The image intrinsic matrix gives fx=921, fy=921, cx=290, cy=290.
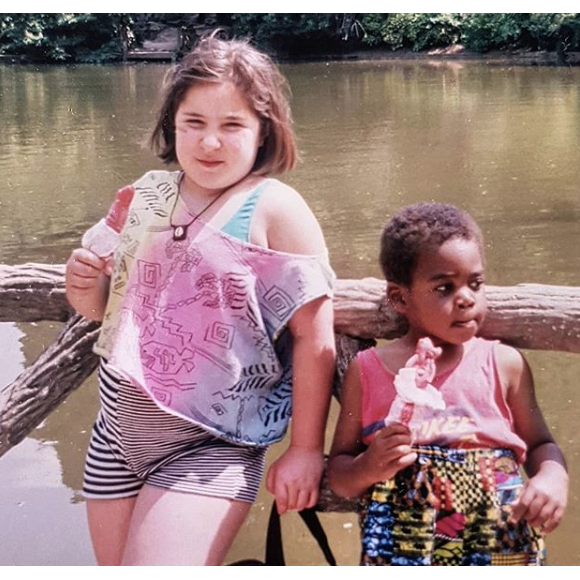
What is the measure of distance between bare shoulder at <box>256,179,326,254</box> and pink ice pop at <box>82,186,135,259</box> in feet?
1.08

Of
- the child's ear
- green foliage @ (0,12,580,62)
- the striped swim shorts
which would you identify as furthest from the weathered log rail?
green foliage @ (0,12,580,62)

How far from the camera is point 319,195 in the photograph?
8.55m

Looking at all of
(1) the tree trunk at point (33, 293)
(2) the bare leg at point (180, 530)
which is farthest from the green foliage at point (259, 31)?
Result: (2) the bare leg at point (180, 530)

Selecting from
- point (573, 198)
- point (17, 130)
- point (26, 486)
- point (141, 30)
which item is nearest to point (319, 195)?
point (573, 198)

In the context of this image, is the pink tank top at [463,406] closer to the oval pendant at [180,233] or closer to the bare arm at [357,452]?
the bare arm at [357,452]

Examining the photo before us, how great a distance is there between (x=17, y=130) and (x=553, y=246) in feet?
29.1

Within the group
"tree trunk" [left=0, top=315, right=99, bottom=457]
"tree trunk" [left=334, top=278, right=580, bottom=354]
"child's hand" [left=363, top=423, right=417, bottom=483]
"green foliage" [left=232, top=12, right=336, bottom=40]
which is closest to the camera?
"child's hand" [left=363, top=423, right=417, bottom=483]

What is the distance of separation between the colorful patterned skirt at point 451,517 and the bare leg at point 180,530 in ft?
0.91

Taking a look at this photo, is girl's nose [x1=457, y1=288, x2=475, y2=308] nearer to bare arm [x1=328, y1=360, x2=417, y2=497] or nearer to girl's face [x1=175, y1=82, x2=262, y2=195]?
bare arm [x1=328, y1=360, x2=417, y2=497]

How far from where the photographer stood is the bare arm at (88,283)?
198cm

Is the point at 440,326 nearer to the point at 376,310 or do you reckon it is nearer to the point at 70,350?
the point at 376,310

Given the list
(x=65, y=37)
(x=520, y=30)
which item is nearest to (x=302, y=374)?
(x=520, y=30)

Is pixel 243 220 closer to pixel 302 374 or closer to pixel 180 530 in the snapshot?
pixel 302 374

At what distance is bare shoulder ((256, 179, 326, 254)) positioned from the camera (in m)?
1.83
